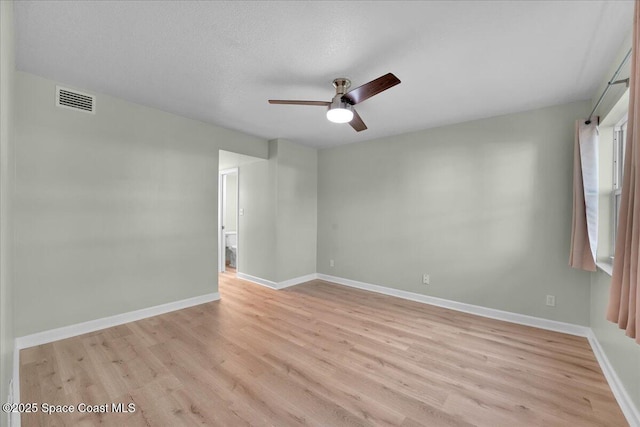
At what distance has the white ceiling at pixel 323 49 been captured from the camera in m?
1.65

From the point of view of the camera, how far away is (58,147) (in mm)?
2584

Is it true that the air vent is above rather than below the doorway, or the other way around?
above

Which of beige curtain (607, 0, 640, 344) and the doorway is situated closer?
beige curtain (607, 0, 640, 344)

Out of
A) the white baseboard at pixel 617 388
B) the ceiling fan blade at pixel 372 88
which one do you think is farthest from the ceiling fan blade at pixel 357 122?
the white baseboard at pixel 617 388

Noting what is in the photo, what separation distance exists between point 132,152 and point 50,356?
2066mm

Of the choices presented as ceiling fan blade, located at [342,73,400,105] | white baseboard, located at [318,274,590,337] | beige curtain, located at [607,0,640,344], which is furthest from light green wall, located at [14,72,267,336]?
beige curtain, located at [607,0,640,344]

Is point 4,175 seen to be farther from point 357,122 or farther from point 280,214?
point 280,214

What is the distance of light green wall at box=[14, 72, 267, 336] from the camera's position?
2.44 m

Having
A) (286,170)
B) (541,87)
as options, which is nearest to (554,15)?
(541,87)

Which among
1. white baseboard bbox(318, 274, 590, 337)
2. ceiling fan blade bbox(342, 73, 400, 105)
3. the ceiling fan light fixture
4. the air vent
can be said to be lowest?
white baseboard bbox(318, 274, 590, 337)

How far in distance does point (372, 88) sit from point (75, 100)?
2.90 metres

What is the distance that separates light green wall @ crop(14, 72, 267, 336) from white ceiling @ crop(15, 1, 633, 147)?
0.38m

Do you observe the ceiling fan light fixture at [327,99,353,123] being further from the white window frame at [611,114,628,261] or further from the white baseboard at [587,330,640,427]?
the white baseboard at [587,330,640,427]

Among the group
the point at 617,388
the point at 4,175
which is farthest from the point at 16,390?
the point at 617,388
